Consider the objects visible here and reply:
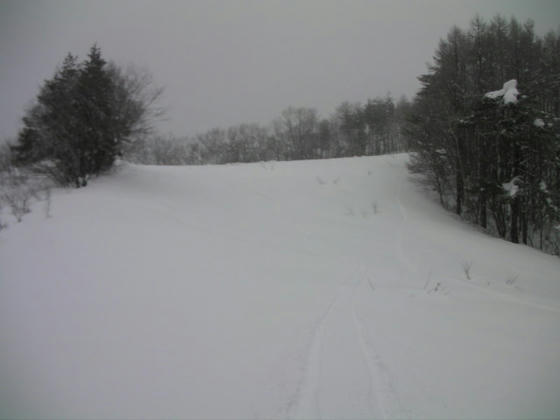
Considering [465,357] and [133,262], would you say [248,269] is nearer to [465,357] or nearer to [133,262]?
[133,262]

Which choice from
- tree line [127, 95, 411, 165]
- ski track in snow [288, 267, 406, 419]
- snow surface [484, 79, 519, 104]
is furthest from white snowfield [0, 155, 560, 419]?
tree line [127, 95, 411, 165]

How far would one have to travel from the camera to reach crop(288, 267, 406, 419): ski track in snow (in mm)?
2447

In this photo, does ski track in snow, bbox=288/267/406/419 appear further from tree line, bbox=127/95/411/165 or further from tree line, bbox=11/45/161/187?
tree line, bbox=127/95/411/165

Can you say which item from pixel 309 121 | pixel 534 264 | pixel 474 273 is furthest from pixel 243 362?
pixel 309 121

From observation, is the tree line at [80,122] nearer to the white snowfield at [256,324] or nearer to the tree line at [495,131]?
the white snowfield at [256,324]

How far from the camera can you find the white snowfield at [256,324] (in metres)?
2.49

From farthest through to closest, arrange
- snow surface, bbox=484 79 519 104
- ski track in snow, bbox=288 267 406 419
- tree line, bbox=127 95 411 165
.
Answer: tree line, bbox=127 95 411 165 < snow surface, bbox=484 79 519 104 < ski track in snow, bbox=288 267 406 419

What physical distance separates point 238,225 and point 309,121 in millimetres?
51990

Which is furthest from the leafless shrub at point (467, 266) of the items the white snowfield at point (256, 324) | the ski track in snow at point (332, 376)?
the ski track in snow at point (332, 376)

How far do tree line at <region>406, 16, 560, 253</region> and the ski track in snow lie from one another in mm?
12608

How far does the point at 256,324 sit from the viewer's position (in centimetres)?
363

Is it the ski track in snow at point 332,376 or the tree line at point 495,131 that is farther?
the tree line at point 495,131

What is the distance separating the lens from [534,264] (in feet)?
26.8

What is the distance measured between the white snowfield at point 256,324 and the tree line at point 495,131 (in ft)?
20.3
